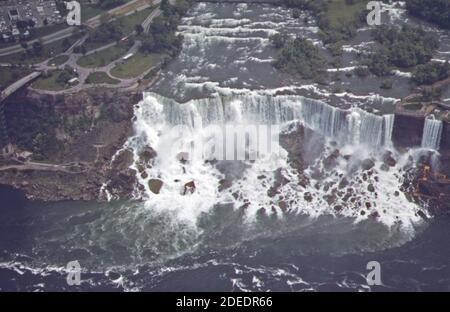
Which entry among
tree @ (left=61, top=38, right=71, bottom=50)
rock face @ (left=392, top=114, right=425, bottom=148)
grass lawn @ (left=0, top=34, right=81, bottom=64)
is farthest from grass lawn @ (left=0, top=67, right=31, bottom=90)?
rock face @ (left=392, top=114, right=425, bottom=148)

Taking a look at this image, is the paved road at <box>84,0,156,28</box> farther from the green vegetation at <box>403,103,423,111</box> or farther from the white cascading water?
the green vegetation at <box>403,103,423,111</box>

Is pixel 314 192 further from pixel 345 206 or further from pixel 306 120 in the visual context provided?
pixel 306 120

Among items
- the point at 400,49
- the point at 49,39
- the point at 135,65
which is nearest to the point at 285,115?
the point at 400,49

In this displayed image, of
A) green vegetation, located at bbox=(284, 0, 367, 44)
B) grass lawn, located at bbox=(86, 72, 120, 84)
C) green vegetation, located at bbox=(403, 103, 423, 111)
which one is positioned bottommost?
grass lawn, located at bbox=(86, 72, 120, 84)

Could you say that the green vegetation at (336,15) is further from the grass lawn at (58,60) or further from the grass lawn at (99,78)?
the grass lawn at (58,60)

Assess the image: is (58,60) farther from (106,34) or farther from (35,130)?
(35,130)

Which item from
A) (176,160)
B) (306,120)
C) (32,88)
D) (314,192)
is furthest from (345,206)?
(32,88)
